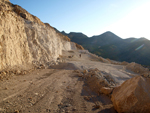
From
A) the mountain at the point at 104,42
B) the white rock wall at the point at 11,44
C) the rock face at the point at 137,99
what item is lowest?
the rock face at the point at 137,99

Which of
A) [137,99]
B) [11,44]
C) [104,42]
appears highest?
[104,42]

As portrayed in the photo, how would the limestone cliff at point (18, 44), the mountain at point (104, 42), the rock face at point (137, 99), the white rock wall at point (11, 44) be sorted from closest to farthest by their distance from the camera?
1. the rock face at point (137, 99)
2. the white rock wall at point (11, 44)
3. the limestone cliff at point (18, 44)
4. the mountain at point (104, 42)

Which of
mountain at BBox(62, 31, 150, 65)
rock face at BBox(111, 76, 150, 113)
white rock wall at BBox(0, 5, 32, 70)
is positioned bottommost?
rock face at BBox(111, 76, 150, 113)

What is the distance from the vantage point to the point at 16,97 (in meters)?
3.18

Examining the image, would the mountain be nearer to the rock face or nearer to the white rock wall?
the white rock wall

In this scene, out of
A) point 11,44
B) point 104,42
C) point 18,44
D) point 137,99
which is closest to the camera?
point 137,99

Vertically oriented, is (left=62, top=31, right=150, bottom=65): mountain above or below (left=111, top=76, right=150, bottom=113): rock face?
above

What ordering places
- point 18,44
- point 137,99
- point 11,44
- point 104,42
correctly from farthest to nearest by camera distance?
point 104,42, point 18,44, point 11,44, point 137,99

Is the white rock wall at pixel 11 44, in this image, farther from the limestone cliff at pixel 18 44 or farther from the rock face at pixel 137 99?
the rock face at pixel 137 99

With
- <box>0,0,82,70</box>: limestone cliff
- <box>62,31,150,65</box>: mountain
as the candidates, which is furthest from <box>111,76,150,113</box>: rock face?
<box>62,31,150,65</box>: mountain

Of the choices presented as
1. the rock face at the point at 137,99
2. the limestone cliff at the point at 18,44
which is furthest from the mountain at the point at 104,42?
the rock face at the point at 137,99

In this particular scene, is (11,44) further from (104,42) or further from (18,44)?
(104,42)

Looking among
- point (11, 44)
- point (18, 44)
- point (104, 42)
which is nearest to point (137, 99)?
point (11, 44)

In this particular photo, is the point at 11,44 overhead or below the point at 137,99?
overhead
